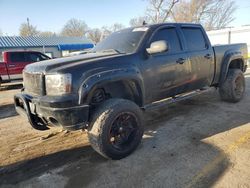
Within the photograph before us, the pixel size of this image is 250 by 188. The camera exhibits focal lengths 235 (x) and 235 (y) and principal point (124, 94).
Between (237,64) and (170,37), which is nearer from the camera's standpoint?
(170,37)

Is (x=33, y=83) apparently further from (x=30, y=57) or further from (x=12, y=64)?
(x=30, y=57)

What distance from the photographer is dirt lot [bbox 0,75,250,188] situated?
3094 millimetres

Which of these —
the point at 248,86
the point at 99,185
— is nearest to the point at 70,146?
the point at 99,185

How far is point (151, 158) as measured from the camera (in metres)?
3.63

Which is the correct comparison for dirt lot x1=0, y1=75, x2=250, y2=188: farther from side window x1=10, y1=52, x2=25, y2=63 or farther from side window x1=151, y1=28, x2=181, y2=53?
side window x1=10, y1=52, x2=25, y2=63

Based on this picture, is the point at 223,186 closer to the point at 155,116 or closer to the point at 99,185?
the point at 99,185

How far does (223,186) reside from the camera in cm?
285

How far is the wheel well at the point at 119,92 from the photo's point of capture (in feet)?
12.1

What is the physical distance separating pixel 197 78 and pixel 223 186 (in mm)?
2783

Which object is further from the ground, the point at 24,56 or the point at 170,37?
the point at 170,37

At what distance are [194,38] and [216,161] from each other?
290 cm

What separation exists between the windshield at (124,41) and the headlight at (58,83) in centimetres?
139

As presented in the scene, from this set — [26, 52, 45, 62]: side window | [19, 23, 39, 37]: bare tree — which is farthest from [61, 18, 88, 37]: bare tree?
[26, 52, 45, 62]: side window

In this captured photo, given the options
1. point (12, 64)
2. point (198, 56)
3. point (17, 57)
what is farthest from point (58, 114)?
point (17, 57)
